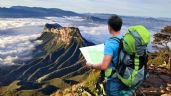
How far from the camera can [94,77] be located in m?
18.3

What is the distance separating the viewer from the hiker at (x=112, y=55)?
884cm

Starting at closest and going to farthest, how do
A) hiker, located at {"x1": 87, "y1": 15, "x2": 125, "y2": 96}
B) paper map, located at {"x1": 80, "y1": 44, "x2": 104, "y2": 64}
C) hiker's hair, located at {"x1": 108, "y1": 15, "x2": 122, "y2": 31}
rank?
1. hiker, located at {"x1": 87, "y1": 15, "x2": 125, "y2": 96}
2. hiker's hair, located at {"x1": 108, "y1": 15, "x2": 122, "y2": 31}
3. paper map, located at {"x1": 80, "y1": 44, "x2": 104, "y2": 64}

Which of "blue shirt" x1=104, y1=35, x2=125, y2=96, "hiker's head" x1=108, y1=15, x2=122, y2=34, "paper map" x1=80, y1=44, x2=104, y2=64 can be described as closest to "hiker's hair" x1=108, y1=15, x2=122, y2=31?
"hiker's head" x1=108, y1=15, x2=122, y2=34

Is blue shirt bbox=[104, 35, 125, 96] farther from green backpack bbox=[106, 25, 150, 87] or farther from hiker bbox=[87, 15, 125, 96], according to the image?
green backpack bbox=[106, 25, 150, 87]

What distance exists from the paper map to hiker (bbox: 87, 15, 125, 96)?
71cm

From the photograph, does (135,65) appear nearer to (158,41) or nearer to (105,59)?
(105,59)

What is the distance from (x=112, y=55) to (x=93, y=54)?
134 cm

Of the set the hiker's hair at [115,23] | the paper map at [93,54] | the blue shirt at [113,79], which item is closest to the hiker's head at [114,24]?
the hiker's hair at [115,23]

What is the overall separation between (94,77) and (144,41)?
9.54 m

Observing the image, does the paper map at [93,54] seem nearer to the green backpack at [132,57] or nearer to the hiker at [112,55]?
the hiker at [112,55]

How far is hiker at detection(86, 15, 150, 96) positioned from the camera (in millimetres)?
8898

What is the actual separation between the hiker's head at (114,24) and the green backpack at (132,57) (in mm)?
255

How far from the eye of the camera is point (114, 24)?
9.18 m

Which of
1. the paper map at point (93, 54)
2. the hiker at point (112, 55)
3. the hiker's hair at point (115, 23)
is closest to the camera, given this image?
the hiker at point (112, 55)
